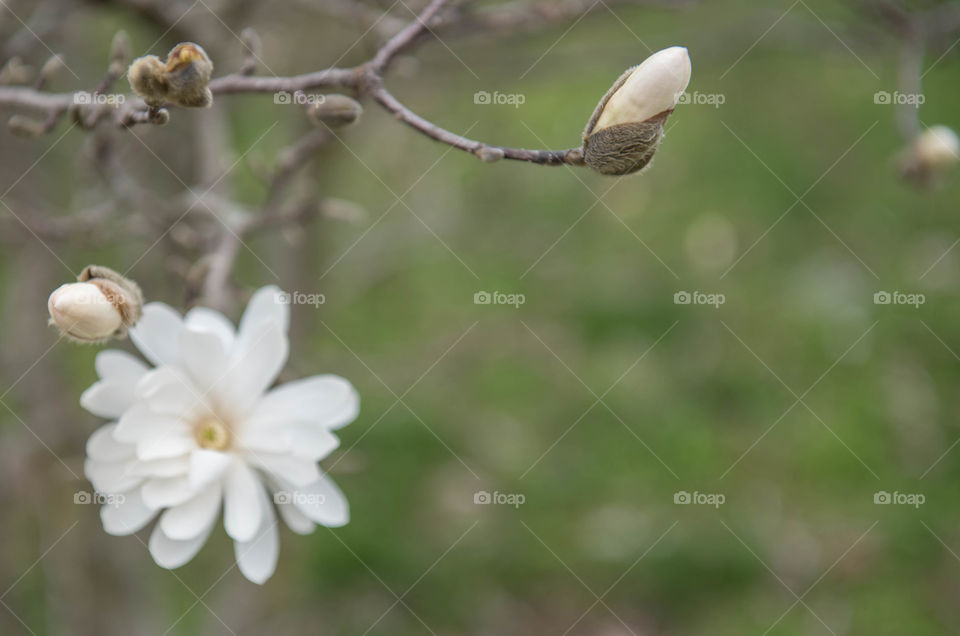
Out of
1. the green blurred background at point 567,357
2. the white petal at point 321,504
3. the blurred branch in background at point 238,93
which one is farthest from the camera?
the green blurred background at point 567,357

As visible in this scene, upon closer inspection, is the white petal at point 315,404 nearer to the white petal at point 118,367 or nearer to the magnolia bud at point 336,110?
the white petal at point 118,367

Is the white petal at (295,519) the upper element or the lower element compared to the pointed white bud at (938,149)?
lower

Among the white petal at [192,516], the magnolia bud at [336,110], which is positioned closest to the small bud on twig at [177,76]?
the magnolia bud at [336,110]

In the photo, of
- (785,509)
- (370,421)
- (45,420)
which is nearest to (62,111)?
(45,420)

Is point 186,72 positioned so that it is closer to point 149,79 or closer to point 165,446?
point 149,79

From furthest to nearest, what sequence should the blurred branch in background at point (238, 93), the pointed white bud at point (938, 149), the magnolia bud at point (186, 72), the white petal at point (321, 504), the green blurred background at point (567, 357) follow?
the green blurred background at point (567, 357) < the pointed white bud at point (938, 149) < the white petal at point (321, 504) < the blurred branch in background at point (238, 93) < the magnolia bud at point (186, 72)

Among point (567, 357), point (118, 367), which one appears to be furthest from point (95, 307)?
point (567, 357)

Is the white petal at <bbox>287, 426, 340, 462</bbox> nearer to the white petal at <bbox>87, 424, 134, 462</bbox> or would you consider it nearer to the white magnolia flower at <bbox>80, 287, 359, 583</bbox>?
the white magnolia flower at <bbox>80, 287, 359, 583</bbox>
